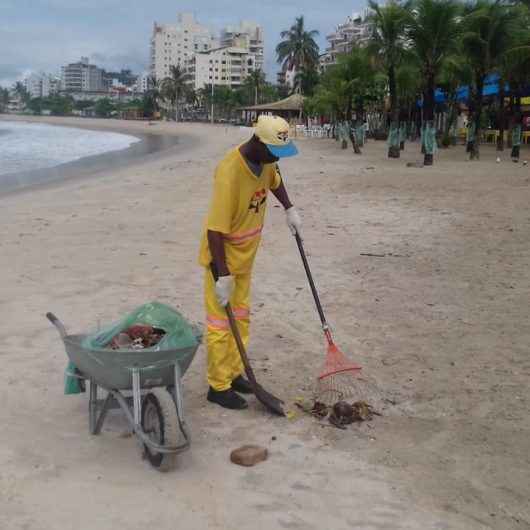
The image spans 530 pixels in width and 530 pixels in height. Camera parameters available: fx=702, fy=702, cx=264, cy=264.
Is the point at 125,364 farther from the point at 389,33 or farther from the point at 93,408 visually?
the point at 389,33

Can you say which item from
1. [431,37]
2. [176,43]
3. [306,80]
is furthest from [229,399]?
[176,43]

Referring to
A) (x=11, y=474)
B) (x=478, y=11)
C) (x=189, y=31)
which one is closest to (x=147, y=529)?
(x=11, y=474)

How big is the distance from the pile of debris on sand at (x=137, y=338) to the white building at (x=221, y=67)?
14913 centimetres

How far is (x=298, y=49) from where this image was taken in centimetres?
6894

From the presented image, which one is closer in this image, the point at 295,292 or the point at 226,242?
the point at 226,242

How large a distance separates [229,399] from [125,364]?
3.01 feet

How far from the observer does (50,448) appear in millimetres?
3490

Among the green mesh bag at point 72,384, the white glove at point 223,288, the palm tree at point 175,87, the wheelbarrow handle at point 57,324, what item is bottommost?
the green mesh bag at point 72,384

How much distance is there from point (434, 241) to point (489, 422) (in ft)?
17.4

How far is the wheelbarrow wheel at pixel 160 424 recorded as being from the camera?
3146 millimetres

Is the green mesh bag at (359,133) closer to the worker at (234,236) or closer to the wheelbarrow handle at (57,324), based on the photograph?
the worker at (234,236)

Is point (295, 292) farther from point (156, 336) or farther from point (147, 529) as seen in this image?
point (147, 529)

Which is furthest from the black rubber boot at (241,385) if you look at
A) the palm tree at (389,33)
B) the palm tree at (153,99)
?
the palm tree at (153,99)

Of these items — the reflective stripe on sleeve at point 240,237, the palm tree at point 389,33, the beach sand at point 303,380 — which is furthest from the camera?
the palm tree at point 389,33
